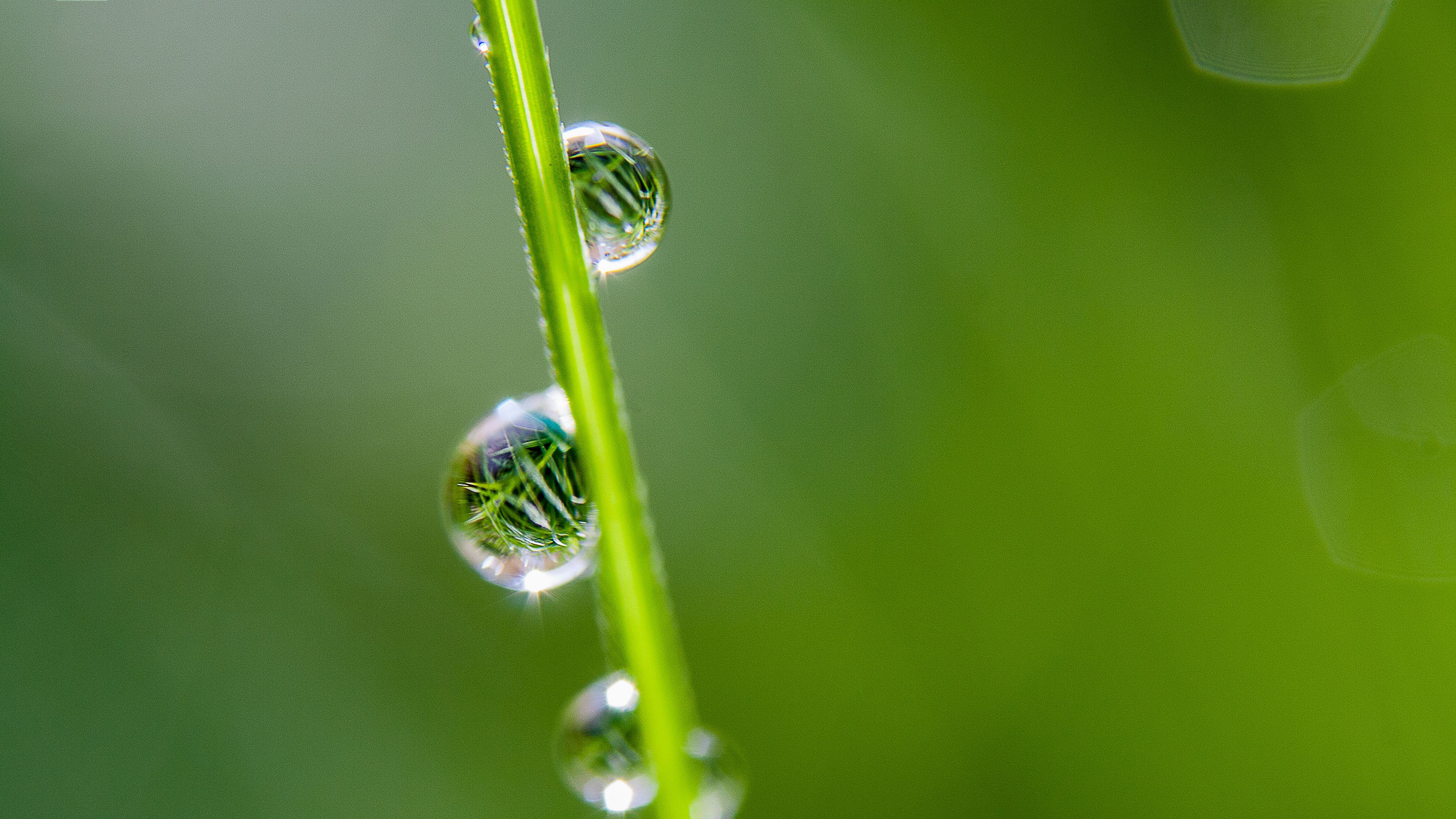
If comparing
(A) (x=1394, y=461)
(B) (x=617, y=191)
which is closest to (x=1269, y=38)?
(A) (x=1394, y=461)

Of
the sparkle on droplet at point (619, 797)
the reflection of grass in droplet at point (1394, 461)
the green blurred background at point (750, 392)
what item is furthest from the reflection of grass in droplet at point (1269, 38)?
the sparkle on droplet at point (619, 797)

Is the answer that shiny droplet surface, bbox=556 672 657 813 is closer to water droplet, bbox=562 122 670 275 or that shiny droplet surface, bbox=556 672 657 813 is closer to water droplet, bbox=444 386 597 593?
water droplet, bbox=444 386 597 593

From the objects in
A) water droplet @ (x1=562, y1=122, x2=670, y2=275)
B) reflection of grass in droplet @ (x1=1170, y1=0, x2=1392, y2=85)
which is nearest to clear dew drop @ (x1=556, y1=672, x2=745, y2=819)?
water droplet @ (x1=562, y1=122, x2=670, y2=275)

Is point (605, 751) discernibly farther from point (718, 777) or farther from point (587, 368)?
point (587, 368)

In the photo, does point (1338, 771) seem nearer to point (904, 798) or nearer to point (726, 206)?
point (904, 798)

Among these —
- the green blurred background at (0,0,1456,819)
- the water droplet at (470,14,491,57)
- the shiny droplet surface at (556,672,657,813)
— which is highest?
the green blurred background at (0,0,1456,819)
